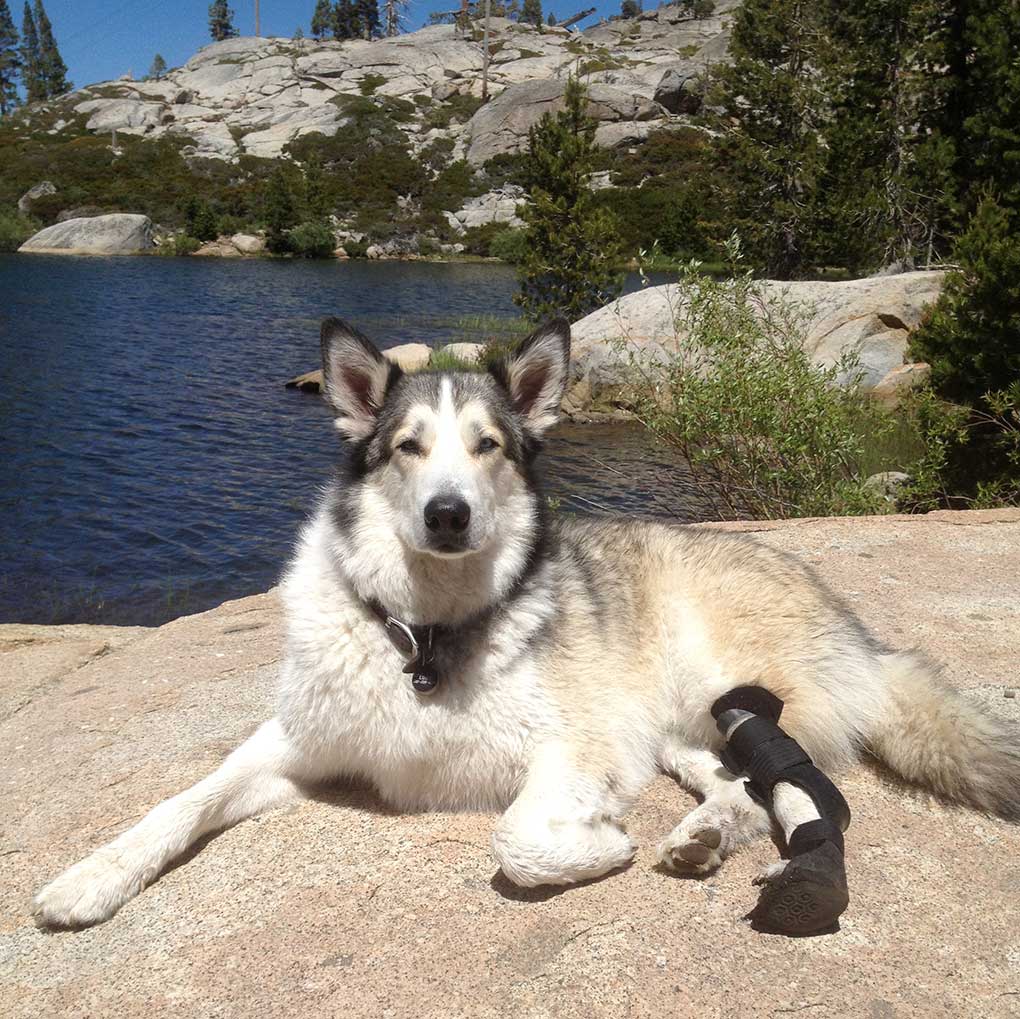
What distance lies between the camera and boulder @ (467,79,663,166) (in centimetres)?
8938

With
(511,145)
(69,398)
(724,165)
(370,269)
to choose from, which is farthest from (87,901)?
(511,145)

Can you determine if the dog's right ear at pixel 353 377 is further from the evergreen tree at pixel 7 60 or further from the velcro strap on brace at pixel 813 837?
the evergreen tree at pixel 7 60

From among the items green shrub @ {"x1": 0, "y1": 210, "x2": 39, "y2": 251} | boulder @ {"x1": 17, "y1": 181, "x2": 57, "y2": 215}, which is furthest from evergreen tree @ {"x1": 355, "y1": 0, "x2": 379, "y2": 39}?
green shrub @ {"x1": 0, "y1": 210, "x2": 39, "y2": 251}

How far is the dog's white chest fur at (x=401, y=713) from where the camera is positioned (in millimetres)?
3609

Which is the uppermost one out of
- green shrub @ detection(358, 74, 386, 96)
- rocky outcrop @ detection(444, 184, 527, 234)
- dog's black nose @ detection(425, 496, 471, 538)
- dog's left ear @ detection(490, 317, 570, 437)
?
green shrub @ detection(358, 74, 386, 96)

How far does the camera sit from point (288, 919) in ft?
10.6

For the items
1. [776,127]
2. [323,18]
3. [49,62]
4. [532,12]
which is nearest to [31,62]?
[49,62]

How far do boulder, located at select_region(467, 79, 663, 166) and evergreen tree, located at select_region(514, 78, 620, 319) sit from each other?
64019 mm

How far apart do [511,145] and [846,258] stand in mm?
67336

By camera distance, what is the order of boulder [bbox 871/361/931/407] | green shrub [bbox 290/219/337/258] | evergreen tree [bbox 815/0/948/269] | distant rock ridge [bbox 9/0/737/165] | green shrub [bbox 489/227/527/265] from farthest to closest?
distant rock ridge [bbox 9/0/737/165] < green shrub [bbox 290/219/337/258] < green shrub [bbox 489/227/527/265] < evergreen tree [bbox 815/0/948/269] < boulder [bbox 871/361/931/407]

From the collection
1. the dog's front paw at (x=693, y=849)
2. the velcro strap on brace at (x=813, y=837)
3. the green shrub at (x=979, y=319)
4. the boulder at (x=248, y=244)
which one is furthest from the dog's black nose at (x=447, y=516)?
the boulder at (x=248, y=244)

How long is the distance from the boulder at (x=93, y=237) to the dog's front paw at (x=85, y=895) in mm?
63928

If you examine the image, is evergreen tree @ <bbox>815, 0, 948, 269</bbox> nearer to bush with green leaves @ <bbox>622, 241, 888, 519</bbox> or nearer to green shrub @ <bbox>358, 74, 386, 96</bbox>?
bush with green leaves @ <bbox>622, 241, 888, 519</bbox>

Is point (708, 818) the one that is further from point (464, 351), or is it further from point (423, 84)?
point (423, 84)
